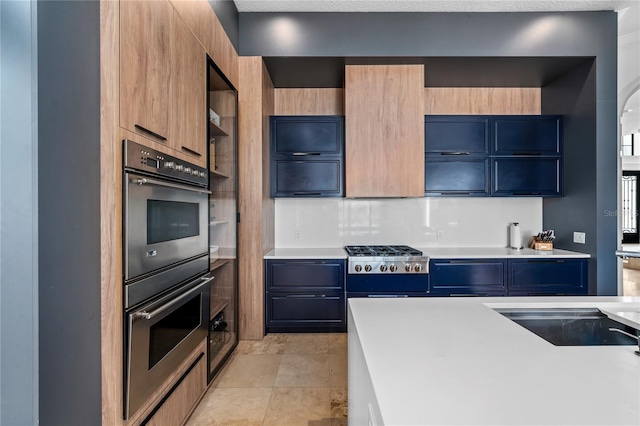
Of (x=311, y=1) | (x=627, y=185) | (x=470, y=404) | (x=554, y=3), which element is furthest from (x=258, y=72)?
(x=627, y=185)

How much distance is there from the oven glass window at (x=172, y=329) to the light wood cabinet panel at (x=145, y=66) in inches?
36.2

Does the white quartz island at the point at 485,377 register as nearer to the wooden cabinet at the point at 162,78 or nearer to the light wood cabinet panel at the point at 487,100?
the wooden cabinet at the point at 162,78

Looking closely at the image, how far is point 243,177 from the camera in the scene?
→ 3.02 meters

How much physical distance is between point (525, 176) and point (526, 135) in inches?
17.2

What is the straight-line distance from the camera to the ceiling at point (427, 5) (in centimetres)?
285

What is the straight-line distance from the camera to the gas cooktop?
309 cm

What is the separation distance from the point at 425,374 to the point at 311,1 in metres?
3.08

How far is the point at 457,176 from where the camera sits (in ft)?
11.2

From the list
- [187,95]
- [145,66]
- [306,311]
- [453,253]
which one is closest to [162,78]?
[145,66]

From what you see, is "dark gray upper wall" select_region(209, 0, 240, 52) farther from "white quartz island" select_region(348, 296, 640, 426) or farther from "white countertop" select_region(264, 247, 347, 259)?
"white quartz island" select_region(348, 296, 640, 426)

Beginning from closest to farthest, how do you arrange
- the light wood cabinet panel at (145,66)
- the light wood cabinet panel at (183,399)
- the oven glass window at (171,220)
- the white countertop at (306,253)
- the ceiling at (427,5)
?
the light wood cabinet panel at (145,66) → the oven glass window at (171,220) → the light wood cabinet panel at (183,399) → the ceiling at (427,5) → the white countertop at (306,253)

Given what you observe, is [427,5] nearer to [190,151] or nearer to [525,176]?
[525,176]

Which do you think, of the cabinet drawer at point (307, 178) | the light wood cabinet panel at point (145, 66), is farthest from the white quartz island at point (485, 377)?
the cabinet drawer at point (307, 178)

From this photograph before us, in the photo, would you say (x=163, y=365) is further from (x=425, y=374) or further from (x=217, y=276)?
(x=425, y=374)
